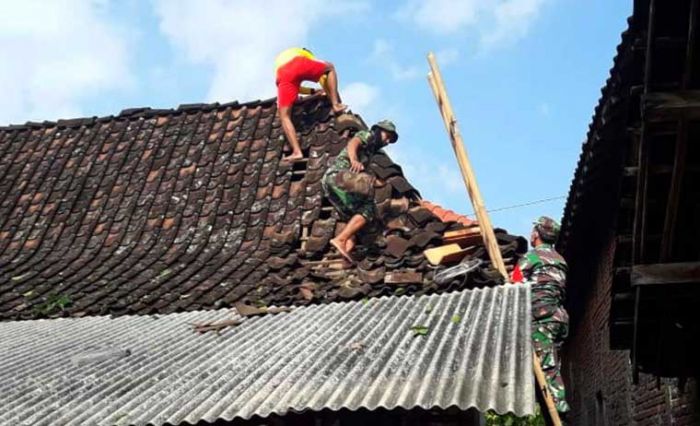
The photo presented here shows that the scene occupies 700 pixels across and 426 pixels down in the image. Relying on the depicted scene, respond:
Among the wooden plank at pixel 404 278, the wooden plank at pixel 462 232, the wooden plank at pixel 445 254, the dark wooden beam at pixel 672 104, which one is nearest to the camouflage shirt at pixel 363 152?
the wooden plank at pixel 462 232

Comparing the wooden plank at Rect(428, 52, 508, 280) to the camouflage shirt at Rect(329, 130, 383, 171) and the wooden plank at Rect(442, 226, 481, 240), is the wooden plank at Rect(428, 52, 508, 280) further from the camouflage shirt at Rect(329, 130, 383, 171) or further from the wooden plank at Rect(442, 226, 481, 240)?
the camouflage shirt at Rect(329, 130, 383, 171)

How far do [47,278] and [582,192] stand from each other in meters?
5.99

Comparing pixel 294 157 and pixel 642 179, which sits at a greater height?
pixel 294 157

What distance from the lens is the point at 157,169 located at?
36.6 feet

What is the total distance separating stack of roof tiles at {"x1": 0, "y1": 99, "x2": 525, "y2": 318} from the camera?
8.14 meters

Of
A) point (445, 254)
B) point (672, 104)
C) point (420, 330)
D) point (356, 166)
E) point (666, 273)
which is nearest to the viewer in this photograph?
point (672, 104)

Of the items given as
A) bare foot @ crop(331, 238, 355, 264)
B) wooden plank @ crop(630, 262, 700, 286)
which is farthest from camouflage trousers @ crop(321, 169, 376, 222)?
wooden plank @ crop(630, 262, 700, 286)

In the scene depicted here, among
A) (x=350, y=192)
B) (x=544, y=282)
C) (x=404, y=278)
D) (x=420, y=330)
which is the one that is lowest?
(x=420, y=330)

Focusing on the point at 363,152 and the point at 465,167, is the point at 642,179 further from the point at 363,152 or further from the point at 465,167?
the point at 363,152

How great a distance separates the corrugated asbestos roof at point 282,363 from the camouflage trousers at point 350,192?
5.22ft

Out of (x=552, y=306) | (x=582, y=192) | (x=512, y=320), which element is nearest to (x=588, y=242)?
Answer: (x=582, y=192)

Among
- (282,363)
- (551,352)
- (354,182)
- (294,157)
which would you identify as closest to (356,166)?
(354,182)

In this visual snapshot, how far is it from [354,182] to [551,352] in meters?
2.69

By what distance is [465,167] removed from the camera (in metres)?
8.29
